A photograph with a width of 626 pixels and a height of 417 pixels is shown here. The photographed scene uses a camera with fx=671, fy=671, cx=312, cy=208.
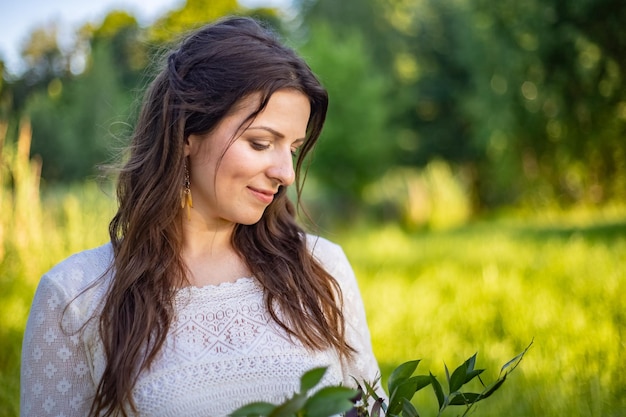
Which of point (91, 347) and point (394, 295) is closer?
point (91, 347)

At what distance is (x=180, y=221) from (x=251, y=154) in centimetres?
34

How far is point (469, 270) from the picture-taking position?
6082 mm

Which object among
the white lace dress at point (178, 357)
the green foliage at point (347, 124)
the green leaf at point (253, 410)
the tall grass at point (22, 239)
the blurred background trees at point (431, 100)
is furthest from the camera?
the green foliage at point (347, 124)

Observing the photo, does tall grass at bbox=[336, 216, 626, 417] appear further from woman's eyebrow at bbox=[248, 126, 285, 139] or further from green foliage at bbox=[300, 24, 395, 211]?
green foliage at bbox=[300, 24, 395, 211]

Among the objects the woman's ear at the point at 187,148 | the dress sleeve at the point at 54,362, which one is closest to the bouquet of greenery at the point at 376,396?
the dress sleeve at the point at 54,362

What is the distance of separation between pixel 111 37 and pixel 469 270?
18928 mm

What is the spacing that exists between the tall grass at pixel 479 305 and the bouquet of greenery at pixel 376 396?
3.83 feet

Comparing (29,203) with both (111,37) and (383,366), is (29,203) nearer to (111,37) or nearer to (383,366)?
(383,366)

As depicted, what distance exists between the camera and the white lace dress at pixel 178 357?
1.58 meters

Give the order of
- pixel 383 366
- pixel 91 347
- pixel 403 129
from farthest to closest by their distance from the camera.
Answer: pixel 403 129 → pixel 383 366 → pixel 91 347

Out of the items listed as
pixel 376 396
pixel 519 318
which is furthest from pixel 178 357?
pixel 519 318

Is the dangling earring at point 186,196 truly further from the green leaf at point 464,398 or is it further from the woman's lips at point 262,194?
the green leaf at point 464,398

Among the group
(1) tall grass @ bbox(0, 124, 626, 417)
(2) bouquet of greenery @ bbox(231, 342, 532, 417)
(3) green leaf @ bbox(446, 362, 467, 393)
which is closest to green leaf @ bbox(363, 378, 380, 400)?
(2) bouquet of greenery @ bbox(231, 342, 532, 417)

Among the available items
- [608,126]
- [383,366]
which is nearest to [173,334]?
[383,366]
